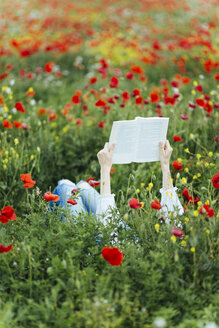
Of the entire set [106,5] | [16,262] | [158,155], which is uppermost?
[158,155]

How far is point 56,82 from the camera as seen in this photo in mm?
6227

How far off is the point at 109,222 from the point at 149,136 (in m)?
0.59

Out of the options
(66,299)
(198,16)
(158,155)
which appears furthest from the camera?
(198,16)

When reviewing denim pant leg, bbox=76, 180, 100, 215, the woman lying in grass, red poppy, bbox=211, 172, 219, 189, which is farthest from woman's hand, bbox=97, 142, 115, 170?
red poppy, bbox=211, 172, 219, 189

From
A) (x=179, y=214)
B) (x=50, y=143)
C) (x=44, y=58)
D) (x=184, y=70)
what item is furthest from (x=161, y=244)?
(x=44, y=58)

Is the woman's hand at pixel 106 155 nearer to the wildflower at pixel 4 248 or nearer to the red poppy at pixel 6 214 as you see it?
the red poppy at pixel 6 214

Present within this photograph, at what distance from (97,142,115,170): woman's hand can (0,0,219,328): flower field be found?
130 mm

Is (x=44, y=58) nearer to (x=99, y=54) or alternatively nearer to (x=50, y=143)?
(x=99, y=54)

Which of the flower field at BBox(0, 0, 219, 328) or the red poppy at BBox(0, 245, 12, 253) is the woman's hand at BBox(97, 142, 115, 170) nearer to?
the flower field at BBox(0, 0, 219, 328)

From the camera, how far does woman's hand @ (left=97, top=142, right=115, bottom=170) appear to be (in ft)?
8.17

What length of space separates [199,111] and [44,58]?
Result: 3.79 metres

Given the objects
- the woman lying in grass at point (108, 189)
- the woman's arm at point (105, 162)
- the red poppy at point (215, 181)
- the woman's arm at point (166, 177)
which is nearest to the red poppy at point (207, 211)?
the red poppy at point (215, 181)

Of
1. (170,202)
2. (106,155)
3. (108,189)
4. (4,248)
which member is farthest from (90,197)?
(4,248)

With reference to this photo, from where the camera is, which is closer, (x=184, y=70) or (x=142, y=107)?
(x=142, y=107)
